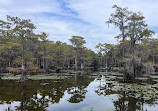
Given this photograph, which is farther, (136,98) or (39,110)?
(136,98)

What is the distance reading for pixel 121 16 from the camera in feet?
85.6

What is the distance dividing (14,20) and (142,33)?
72.6 ft

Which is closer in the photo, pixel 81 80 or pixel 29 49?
pixel 81 80

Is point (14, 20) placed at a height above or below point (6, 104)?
above

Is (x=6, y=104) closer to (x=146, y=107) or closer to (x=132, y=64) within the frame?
(x=146, y=107)

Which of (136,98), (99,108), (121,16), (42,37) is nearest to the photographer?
(99,108)

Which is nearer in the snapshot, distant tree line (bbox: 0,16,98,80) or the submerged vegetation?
the submerged vegetation

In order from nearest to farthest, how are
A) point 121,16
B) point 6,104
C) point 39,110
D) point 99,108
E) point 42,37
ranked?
point 39,110
point 99,108
point 6,104
point 121,16
point 42,37

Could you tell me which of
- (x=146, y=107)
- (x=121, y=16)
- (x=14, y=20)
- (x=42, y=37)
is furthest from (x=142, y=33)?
(x=42, y=37)

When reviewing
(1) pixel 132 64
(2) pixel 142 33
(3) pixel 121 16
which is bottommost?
(1) pixel 132 64

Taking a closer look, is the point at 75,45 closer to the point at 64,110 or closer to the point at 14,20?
the point at 14,20

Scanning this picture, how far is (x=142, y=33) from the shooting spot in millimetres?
23594

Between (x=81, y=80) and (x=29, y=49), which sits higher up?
(x=29, y=49)

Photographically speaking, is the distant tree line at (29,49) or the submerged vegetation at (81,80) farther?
the distant tree line at (29,49)
